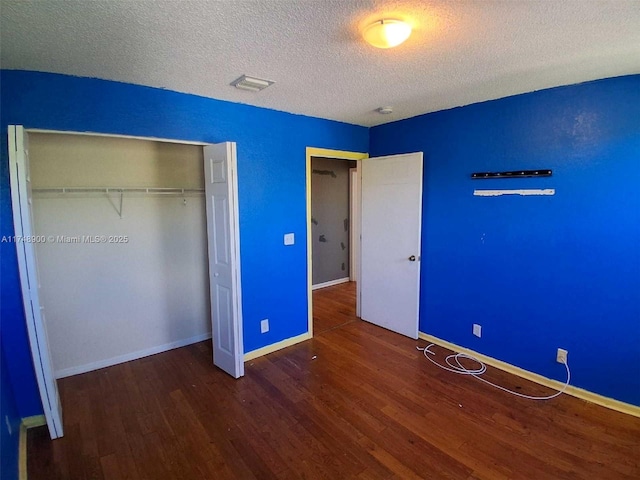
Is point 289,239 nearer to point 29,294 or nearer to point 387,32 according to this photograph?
point 29,294

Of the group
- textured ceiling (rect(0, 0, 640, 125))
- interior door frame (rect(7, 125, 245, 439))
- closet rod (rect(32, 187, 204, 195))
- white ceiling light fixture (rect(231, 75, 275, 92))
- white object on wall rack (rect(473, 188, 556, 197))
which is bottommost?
interior door frame (rect(7, 125, 245, 439))

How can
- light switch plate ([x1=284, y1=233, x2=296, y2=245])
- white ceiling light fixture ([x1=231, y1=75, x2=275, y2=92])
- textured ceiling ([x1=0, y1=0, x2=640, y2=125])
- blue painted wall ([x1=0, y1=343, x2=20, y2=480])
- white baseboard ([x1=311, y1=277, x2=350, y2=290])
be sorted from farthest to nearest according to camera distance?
white baseboard ([x1=311, y1=277, x2=350, y2=290]), light switch plate ([x1=284, y1=233, x2=296, y2=245]), white ceiling light fixture ([x1=231, y1=75, x2=275, y2=92]), blue painted wall ([x1=0, y1=343, x2=20, y2=480]), textured ceiling ([x1=0, y1=0, x2=640, y2=125])

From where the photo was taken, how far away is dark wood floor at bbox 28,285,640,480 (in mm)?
1964

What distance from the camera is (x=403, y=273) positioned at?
3725 mm

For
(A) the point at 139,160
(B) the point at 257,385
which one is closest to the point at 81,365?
(B) the point at 257,385

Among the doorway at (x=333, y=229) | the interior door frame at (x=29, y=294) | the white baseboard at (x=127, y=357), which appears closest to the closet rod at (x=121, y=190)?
the interior door frame at (x=29, y=294)

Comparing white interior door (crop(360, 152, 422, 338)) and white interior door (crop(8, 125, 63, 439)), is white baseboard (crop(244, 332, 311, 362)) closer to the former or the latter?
white interior door (crop(360, 152, 422, 338))

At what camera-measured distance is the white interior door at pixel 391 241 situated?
3.58m

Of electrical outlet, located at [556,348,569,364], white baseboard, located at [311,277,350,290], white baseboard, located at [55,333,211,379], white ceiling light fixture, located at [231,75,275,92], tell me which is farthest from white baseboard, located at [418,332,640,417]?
white ceiling light fixture, located at [231,75,275,92]

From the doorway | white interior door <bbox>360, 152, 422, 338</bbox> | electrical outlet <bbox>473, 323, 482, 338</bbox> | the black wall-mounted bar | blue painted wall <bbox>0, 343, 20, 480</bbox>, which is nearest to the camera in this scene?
blue painted wall <bbox>0, 343, 20, 480</bbox>

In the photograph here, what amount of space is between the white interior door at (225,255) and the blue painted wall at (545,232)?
6.88ft

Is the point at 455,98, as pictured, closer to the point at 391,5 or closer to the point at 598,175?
the point at 598,175

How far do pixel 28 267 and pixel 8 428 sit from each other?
937 millimetres

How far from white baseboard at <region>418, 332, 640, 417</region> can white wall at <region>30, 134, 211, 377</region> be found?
2834 millimetres
